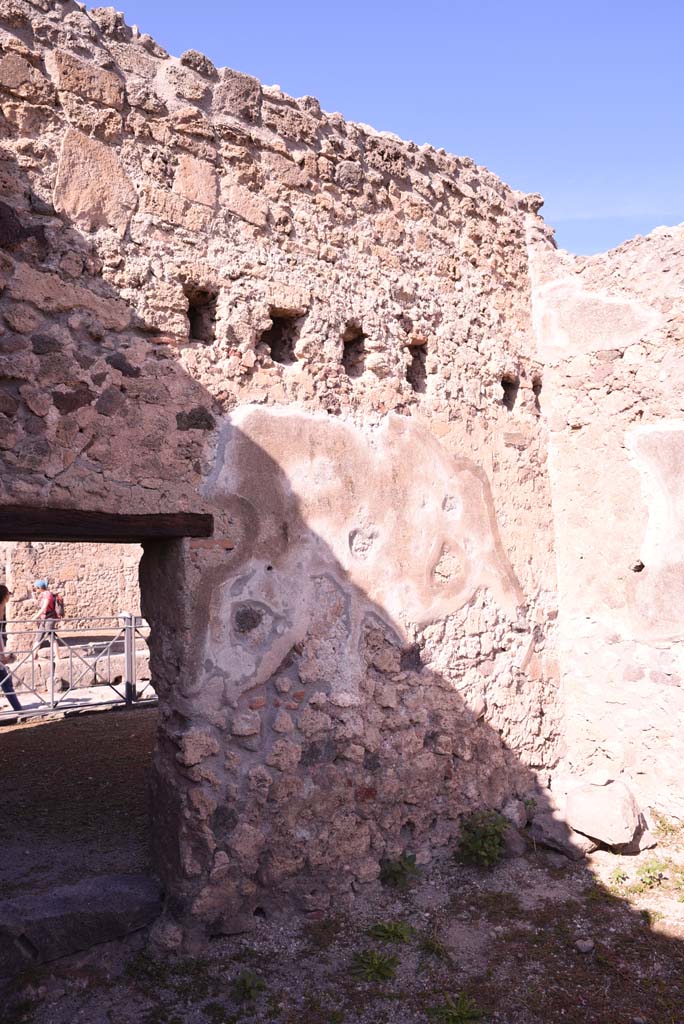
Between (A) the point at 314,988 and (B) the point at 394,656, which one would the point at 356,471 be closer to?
(B) the point at 394,656

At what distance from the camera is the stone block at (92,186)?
3023mm

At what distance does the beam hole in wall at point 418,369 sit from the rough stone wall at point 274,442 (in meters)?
0.02

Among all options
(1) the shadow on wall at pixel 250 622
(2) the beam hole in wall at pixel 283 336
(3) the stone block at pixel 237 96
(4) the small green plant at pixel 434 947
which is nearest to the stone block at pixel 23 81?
(1) the shadow on wall at pixel 250 622

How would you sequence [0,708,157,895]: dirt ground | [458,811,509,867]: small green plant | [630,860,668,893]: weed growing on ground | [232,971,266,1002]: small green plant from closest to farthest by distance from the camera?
[232,971,266,1002]: small green plant → [0,708,157,895]: dirt ground → [630,860,668,893]: weed growing on ground → [458,811,509,867]: small green plant

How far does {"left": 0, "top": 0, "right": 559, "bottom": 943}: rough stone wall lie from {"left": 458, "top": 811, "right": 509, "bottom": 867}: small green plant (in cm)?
9

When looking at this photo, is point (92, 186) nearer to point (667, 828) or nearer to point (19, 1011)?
point (19, 1011)

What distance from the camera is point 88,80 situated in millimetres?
3129

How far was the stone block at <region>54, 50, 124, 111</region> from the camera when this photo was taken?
306 cm

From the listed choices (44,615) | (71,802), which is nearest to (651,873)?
(71,802)

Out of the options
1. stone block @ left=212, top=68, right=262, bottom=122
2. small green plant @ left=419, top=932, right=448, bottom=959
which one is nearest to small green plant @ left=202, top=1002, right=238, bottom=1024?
small green plant @ left=419, top=932, right=448, bottom=959

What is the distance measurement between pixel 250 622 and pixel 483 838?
1646mm

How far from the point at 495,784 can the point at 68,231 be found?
3324mm

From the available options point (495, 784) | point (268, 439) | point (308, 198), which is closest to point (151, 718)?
point (495, 784)

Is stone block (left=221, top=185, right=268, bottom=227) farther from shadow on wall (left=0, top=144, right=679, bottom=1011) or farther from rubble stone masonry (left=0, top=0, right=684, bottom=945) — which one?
shadow on wall (left=0, top=144, right=679, bottom=1011)
